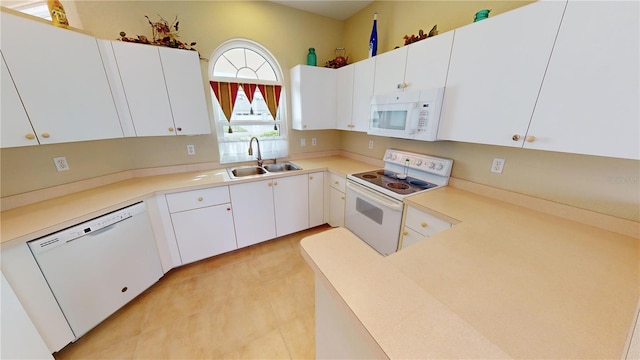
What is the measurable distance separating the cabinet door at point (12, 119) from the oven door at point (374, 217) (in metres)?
2.36

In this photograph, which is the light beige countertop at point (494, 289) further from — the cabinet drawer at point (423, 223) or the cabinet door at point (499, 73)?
the cabinet door at point (499, 73)

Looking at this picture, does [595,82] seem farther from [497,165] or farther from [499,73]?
[497,165]

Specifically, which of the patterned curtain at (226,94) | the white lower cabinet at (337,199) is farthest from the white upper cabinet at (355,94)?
the patterned curtain at (226,94)

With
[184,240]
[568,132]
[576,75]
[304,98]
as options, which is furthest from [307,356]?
[304,98]

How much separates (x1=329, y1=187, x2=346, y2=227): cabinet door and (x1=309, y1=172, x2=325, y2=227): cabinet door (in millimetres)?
115

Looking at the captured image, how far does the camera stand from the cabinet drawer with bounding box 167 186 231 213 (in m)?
1.89

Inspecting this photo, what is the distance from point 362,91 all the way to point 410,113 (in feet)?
2.47

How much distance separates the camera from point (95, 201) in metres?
1.60

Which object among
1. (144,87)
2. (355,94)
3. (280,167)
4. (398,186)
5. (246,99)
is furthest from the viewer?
(280,167)

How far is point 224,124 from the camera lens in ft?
8.19

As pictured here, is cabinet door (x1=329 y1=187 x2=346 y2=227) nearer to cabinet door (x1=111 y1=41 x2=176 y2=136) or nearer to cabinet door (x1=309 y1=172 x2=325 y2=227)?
cabinet door (x1=309 y1=172 x2=325 y2=227)

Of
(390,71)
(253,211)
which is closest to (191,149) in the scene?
(253,211)

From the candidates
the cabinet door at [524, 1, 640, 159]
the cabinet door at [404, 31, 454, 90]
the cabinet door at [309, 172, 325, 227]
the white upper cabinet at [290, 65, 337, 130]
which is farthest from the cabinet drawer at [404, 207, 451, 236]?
the white upper cabinet at [290, 65, 337, 130]

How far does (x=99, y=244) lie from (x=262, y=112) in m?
1.97
